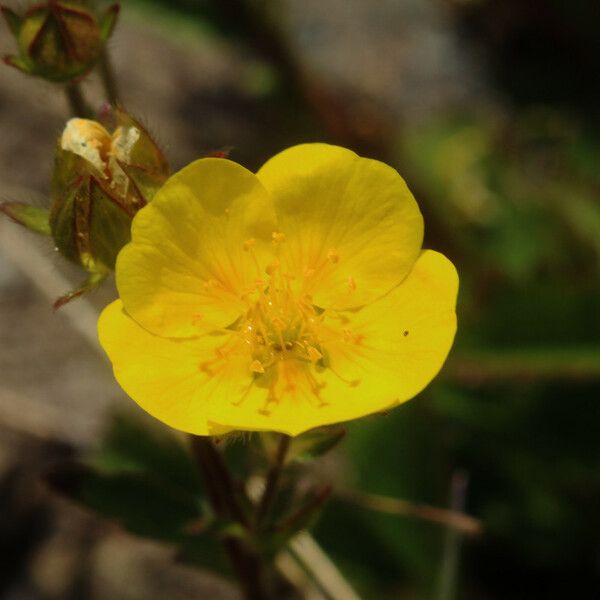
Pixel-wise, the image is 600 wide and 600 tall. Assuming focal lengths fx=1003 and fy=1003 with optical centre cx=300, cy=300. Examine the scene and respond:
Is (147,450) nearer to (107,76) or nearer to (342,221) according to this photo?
(107,76)

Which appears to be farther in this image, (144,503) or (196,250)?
(144,503)

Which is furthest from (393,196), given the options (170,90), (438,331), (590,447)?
(170,90)

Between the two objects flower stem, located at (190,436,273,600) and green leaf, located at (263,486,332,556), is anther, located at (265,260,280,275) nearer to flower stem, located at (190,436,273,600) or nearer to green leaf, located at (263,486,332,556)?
flower stem, located at (190,436,273,600)

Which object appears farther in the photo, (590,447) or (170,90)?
(170,90)

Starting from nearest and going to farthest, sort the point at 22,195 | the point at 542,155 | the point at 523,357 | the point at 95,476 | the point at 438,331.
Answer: the point at 438,331 → the point at 95,476 → the point at 523,357 → the point at 22,195 → the point at 542,155

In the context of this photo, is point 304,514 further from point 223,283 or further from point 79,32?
point 79,32

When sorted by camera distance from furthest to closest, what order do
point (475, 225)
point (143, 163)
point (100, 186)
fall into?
point (475, 225) < point (143, 163) < point (100, 186)

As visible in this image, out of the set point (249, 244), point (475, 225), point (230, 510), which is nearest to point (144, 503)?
point (230, 510)
